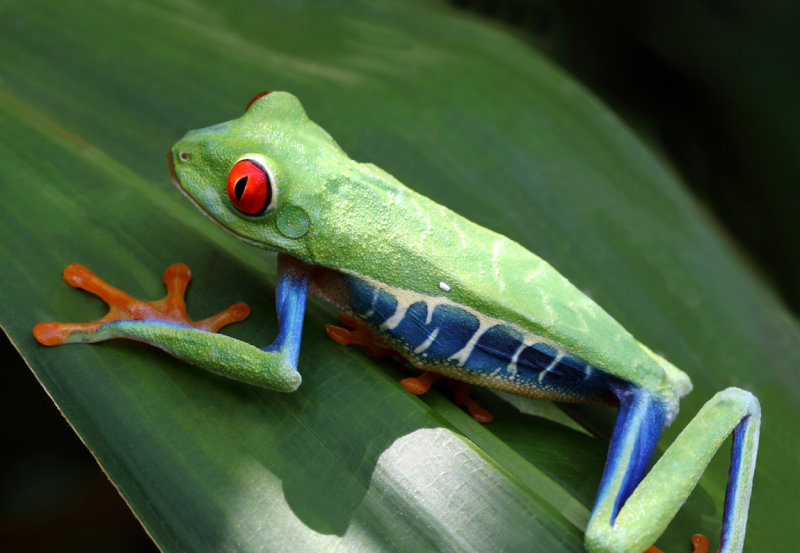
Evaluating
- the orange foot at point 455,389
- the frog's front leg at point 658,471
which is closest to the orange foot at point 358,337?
the orange foot at point 455,389

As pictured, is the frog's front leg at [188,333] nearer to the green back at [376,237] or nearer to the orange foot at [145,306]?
the orange foot at [145,306]

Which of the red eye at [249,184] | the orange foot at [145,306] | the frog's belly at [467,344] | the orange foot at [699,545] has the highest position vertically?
the red eye at [249,184]

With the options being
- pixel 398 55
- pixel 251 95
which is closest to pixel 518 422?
pixel 251 95

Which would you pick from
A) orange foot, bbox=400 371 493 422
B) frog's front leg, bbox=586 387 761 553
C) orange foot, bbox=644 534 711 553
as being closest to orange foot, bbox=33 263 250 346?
orange foot, bbox=400 371 493 422

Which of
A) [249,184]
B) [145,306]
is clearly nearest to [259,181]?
[249,184]

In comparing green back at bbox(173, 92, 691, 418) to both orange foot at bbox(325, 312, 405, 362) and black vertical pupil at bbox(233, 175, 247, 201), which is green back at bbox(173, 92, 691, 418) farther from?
orange foot at bbox(325, 312, 405, 362)

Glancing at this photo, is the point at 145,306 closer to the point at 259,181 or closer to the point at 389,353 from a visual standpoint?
the point at 259,181

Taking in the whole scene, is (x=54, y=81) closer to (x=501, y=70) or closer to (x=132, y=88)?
(x=132, y=88)
